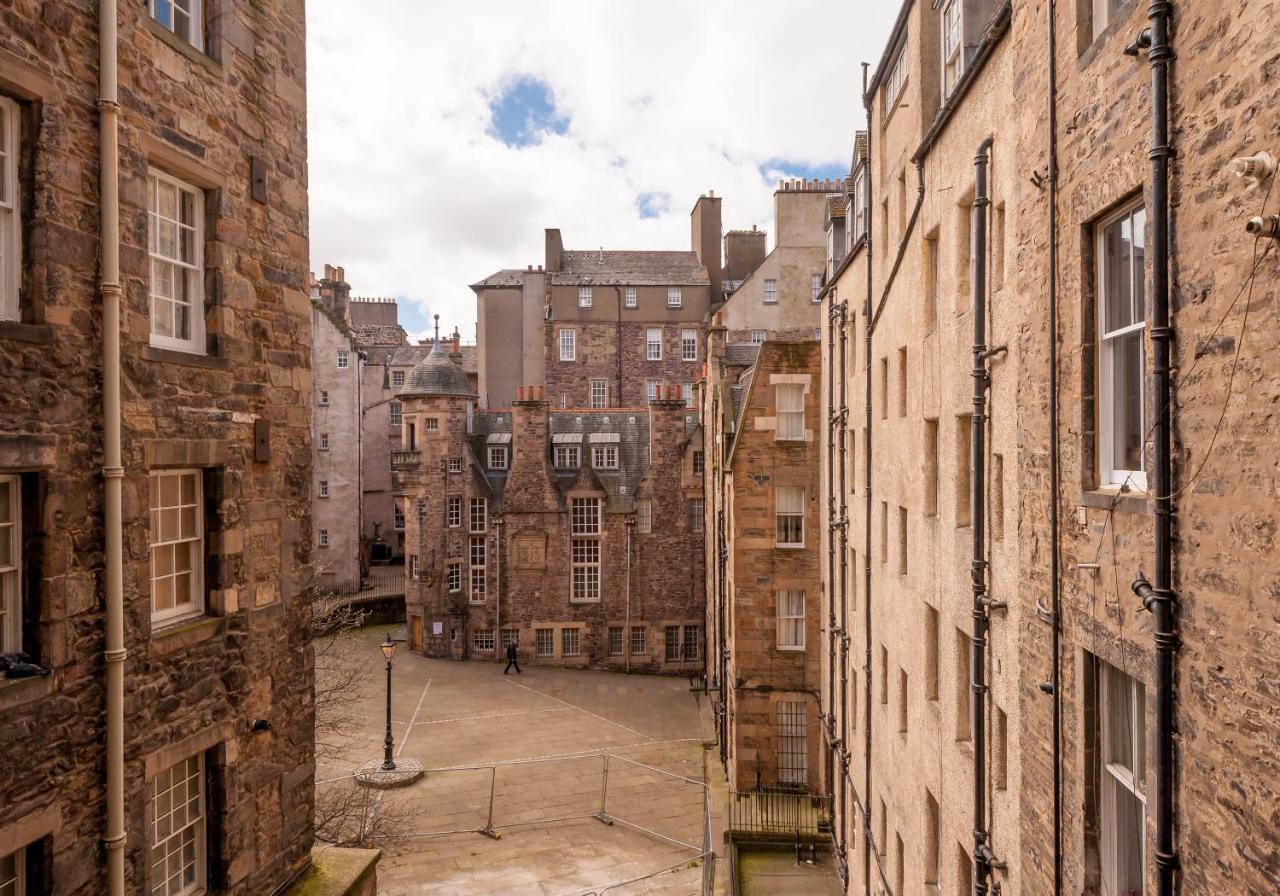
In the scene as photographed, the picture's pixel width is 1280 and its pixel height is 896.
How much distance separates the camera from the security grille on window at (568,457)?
34031 millimetres

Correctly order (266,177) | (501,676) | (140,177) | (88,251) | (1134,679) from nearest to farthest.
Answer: (1134,679) < (88,251) < (140,177) < (266,177) < (501,676)

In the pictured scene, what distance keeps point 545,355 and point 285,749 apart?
38.0 m

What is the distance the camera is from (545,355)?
46.2 meters

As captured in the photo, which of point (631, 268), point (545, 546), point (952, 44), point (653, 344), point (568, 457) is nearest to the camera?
point (952, 44)

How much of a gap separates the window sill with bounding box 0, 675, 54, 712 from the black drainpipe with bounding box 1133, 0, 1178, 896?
7.47 metres

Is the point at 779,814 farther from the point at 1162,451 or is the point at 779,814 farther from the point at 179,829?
the point at 1162,451

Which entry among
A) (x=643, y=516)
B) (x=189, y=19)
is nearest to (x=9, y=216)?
(x=189, y=19)

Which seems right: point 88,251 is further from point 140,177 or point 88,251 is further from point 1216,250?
point 1216,250

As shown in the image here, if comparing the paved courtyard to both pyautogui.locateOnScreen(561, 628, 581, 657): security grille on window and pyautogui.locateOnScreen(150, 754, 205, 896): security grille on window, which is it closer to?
pyautogui.locateOnScreen(561, 628, 581, 657): security grille on window

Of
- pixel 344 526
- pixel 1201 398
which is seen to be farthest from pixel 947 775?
pixel 344 526

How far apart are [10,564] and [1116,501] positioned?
302 inches

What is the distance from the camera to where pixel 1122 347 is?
521cm

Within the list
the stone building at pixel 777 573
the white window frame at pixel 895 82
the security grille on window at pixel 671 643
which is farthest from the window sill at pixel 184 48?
the security grille on window at pixel 671 643

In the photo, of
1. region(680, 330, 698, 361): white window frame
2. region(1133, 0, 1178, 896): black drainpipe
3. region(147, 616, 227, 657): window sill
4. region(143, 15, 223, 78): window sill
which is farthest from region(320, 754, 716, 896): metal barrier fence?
region(680, 330, 698, 361): white window frame
